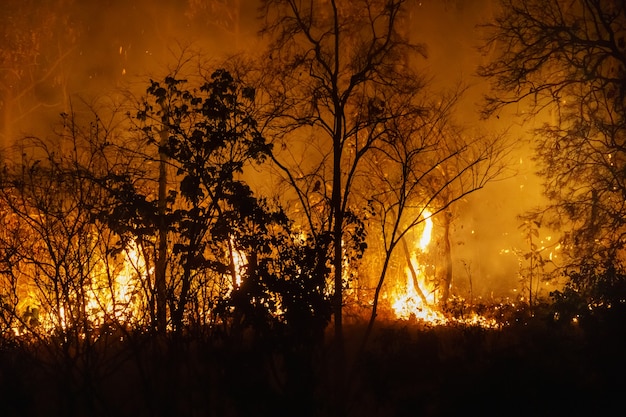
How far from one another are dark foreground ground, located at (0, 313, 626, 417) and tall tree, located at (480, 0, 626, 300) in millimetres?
2687

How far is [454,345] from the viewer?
35.1 feet

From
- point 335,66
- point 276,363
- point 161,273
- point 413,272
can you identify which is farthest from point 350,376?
point 413,272

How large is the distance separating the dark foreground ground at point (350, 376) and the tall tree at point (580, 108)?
2687 mm

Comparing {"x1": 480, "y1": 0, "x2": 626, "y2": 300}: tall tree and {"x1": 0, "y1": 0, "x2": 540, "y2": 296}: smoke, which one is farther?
{"x1": 0, "y1": 0, "x2": 540, "y2": 296}: smoke

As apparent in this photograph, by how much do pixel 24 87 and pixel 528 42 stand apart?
24.4 meters

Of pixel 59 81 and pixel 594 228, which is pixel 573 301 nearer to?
pixel 594 228

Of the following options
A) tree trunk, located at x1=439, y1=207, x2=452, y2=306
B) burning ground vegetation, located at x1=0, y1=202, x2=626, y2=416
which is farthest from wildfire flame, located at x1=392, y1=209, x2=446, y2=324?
burning ground vegetation, located at x1=0, y1=202, x2=626, y2=416

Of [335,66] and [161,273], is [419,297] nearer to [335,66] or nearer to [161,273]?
[335,66]

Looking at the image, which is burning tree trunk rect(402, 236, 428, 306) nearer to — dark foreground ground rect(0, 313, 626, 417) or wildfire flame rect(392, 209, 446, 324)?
wildfire flame rect(392, 209, 446, 324)

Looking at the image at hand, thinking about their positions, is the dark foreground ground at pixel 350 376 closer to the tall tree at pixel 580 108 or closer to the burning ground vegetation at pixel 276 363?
the burning ground vegetation at pixel 276 363

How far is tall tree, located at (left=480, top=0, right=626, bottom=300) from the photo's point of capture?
12602mm

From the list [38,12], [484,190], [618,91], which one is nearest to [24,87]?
[38,12]

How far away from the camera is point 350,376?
25.8 feet

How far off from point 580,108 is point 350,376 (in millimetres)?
8899
